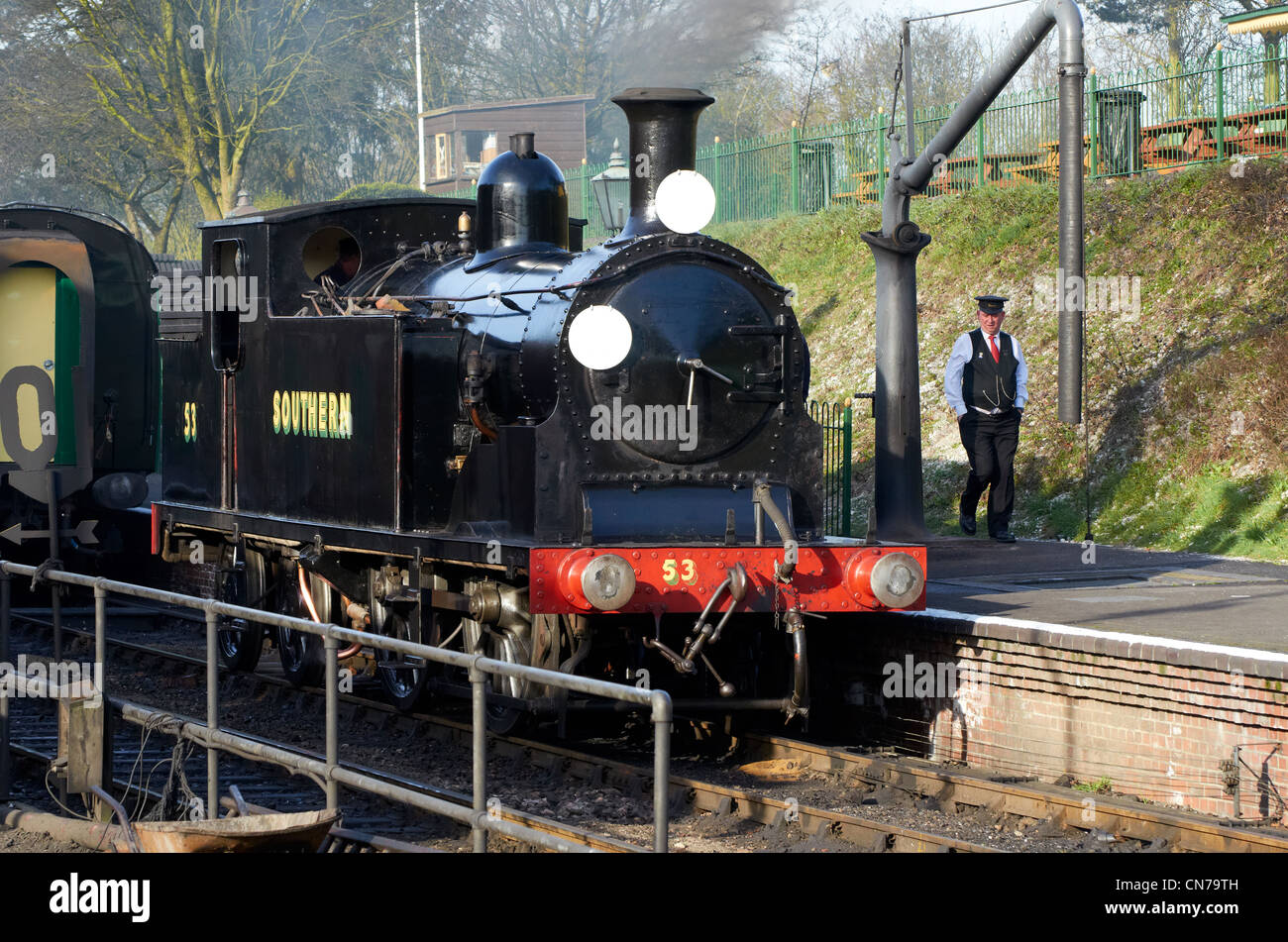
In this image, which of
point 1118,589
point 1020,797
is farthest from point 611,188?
point 1020,797

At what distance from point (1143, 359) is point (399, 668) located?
834cm

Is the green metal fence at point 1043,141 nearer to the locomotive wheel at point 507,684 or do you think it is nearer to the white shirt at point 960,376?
the white shirt at point 960,376

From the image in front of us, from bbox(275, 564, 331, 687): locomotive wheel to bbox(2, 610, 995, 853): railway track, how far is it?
13cm

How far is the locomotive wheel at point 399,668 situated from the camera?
30.3 feet

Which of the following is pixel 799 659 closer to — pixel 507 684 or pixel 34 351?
pixel 507 684

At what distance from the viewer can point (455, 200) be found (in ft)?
35.7

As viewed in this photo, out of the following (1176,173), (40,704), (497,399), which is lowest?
(40,704)

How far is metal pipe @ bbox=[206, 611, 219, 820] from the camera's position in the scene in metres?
6.41

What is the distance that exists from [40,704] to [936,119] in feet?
48.0

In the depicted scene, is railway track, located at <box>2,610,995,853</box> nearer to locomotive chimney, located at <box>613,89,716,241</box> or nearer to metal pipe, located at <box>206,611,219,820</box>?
metal pipe, located at <box>206,611,219,820</box>

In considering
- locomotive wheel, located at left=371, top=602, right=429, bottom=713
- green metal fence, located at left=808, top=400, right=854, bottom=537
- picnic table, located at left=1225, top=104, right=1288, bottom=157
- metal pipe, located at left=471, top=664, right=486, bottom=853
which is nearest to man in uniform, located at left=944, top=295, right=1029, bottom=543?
green metal fence, located at left=808, top=400, right=854, bottom=537

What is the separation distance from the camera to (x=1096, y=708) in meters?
7.85
